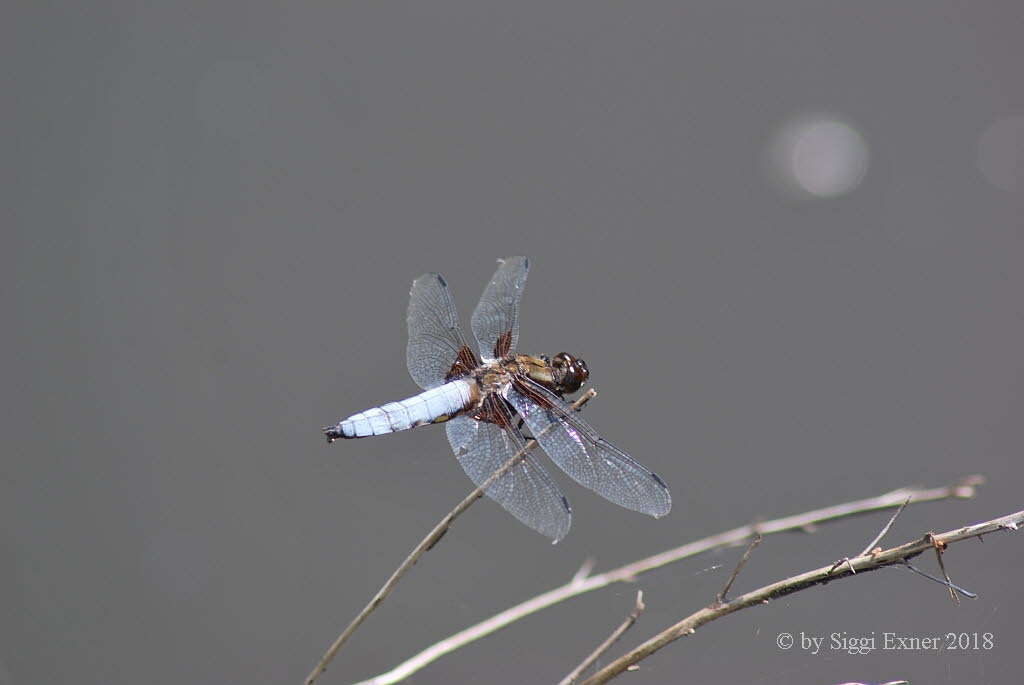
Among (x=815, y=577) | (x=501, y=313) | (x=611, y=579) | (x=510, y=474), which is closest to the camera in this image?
(x=815, y=577)

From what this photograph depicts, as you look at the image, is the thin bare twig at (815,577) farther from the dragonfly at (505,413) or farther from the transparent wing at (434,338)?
the transparent wing at (434,338)

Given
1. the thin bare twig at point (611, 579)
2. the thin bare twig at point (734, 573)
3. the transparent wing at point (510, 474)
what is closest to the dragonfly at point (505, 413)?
the transparent wing at point (510, 474)

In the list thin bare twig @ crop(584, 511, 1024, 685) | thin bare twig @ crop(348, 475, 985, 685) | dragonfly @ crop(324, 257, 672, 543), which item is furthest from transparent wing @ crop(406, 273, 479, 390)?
thin bare twig @ crop(584, 511, 1024, 685)

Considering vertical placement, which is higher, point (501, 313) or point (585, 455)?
point (501, 313)

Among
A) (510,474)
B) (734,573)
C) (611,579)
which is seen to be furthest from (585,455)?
(734,573)

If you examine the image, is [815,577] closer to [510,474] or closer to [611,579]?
[611,579]

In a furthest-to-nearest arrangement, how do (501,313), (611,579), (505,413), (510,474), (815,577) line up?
(501,313) → (505,413) → (510,474) → (611,579) → (815,577)

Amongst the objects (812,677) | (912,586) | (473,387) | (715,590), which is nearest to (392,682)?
(473,387)
